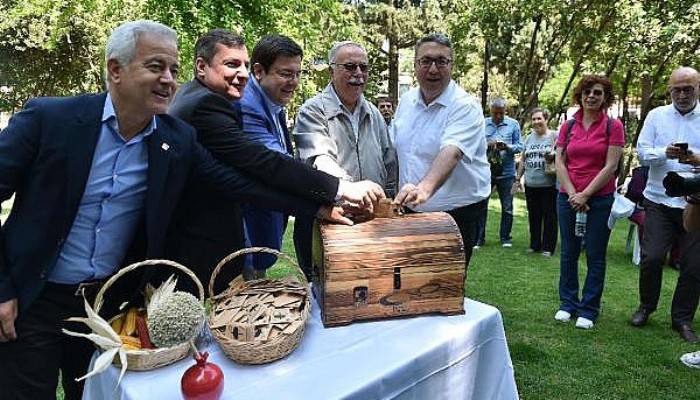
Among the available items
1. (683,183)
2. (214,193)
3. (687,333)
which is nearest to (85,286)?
(214,193)

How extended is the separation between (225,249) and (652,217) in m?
3.35

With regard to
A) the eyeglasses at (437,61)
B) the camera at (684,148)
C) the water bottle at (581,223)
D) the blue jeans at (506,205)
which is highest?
the eyeglasses at (437,61)

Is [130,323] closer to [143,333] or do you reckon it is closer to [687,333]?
[143,333]

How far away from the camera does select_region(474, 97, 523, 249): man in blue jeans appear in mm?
6832

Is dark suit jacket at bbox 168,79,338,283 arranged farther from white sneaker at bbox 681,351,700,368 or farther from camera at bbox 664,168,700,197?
white sneaker at bbox 681,351,700,368

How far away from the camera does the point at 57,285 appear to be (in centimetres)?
172

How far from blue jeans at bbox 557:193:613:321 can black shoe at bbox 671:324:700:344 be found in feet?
1.90

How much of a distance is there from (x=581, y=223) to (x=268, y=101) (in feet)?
8.64

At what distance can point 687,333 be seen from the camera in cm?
380

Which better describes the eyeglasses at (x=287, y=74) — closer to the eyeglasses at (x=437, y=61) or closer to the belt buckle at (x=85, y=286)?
the eyeglasses at (x=437, y=61)

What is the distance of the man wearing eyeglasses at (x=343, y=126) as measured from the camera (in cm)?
250

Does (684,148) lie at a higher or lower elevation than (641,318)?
higher

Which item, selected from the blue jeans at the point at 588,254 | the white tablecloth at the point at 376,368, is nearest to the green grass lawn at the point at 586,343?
the blue jeans at the point at 588,254

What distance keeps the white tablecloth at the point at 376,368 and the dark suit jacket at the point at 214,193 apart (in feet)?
1.40
